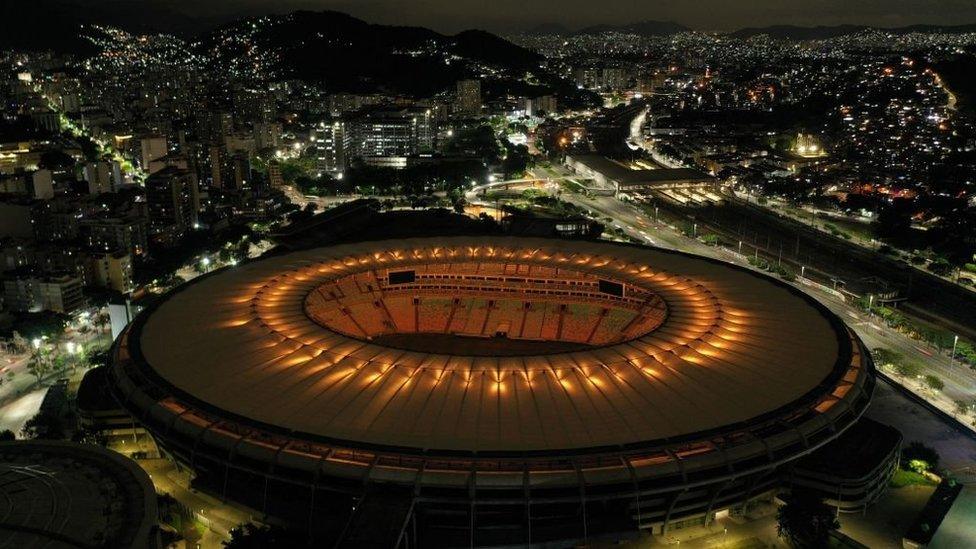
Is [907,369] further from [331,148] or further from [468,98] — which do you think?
[468,98]

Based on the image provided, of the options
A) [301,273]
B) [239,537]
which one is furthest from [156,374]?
[301,273]

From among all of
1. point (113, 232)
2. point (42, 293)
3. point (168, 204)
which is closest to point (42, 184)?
point (168, 204)

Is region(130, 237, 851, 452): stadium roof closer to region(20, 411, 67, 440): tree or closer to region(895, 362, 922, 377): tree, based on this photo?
region(20, 411, 67, 440): tree

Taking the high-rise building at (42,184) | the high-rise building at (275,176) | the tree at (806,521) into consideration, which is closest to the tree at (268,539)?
the tree at (806,521)

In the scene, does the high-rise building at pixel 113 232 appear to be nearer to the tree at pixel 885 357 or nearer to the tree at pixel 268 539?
the tree at pixel 268 539

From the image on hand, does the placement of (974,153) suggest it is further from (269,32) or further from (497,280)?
(269,32)
